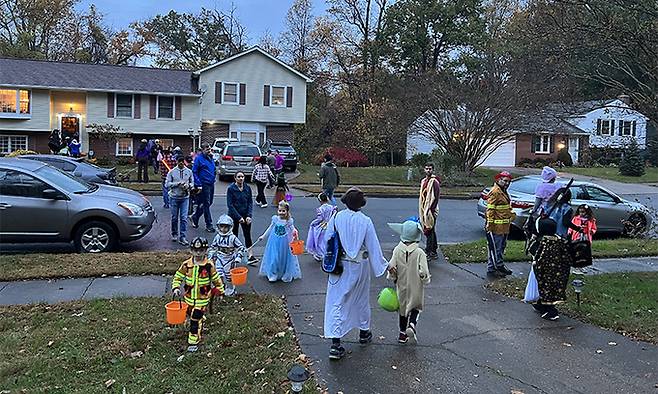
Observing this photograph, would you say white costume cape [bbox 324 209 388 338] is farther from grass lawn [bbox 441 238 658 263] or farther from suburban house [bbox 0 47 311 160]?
suburban house [bbox 0 47 311 160]

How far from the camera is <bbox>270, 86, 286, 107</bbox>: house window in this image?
38.8 m

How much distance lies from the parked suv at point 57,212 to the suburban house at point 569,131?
7889 millimetres

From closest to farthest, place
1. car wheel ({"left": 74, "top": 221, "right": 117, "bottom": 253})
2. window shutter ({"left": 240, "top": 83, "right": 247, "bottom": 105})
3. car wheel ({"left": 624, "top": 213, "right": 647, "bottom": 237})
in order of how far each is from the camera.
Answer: car wheel ({"left": 74, "top": 221, "right": 117, "bottom": 253}) < car wheel ({"left": 624, "top": 213, "right": 647, "bottom": 237}) < window shutter ({"left": 240, "top": 83, "right": 247, "bottom": 105})

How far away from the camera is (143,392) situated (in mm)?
4535

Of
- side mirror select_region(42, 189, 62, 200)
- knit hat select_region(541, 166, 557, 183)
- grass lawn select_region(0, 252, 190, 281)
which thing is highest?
knit hat select_region(541, 166, 557, 183)

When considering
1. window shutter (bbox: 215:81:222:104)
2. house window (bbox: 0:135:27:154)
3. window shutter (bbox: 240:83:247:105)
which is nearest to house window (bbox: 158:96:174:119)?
window shutter (bbox: 215:81:222:104)

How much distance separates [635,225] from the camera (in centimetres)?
1359

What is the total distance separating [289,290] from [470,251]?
4516 millimetres

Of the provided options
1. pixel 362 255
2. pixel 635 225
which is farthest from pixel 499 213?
pixel 635 225

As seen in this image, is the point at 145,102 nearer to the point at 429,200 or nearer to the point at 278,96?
the point at 278,96

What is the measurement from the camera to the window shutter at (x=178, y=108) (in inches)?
1410

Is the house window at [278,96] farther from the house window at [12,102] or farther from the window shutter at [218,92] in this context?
the house window at [12,102]

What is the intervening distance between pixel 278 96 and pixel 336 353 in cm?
3486

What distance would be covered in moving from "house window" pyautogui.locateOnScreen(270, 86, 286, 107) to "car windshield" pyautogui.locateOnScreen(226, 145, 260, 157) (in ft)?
47.0
